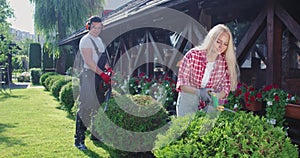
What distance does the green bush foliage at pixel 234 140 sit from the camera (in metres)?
1.96

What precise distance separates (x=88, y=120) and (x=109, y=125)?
0.87 m

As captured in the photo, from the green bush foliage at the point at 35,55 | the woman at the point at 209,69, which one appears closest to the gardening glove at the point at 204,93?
the woman at the point at 209,69

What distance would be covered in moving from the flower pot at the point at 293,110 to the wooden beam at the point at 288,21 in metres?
0.69

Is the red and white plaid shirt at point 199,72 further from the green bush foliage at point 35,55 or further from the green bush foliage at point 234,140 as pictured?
the green bush foliage at point 35,55

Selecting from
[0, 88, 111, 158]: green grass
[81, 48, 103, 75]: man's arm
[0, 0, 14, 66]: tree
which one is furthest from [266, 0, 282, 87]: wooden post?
[0, 0, 14, 66]: tree

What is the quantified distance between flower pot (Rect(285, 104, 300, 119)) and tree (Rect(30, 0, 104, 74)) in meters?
15.4

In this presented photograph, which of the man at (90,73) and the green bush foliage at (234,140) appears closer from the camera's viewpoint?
the green bush foliage at (234,140)

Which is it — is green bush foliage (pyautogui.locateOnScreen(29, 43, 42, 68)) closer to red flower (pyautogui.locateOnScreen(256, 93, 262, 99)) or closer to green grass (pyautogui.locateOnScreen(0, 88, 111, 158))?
green grass (pyautogui.locateOnScreen(0, 88, 111, 158))

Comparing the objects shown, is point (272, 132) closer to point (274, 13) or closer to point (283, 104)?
point (283, 104)

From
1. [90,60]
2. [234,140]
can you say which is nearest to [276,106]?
[234,140]

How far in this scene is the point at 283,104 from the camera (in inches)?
120

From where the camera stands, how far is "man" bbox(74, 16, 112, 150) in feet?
13.5

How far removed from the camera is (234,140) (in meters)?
2.01

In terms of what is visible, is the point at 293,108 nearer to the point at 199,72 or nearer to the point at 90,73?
the point at 199,72
